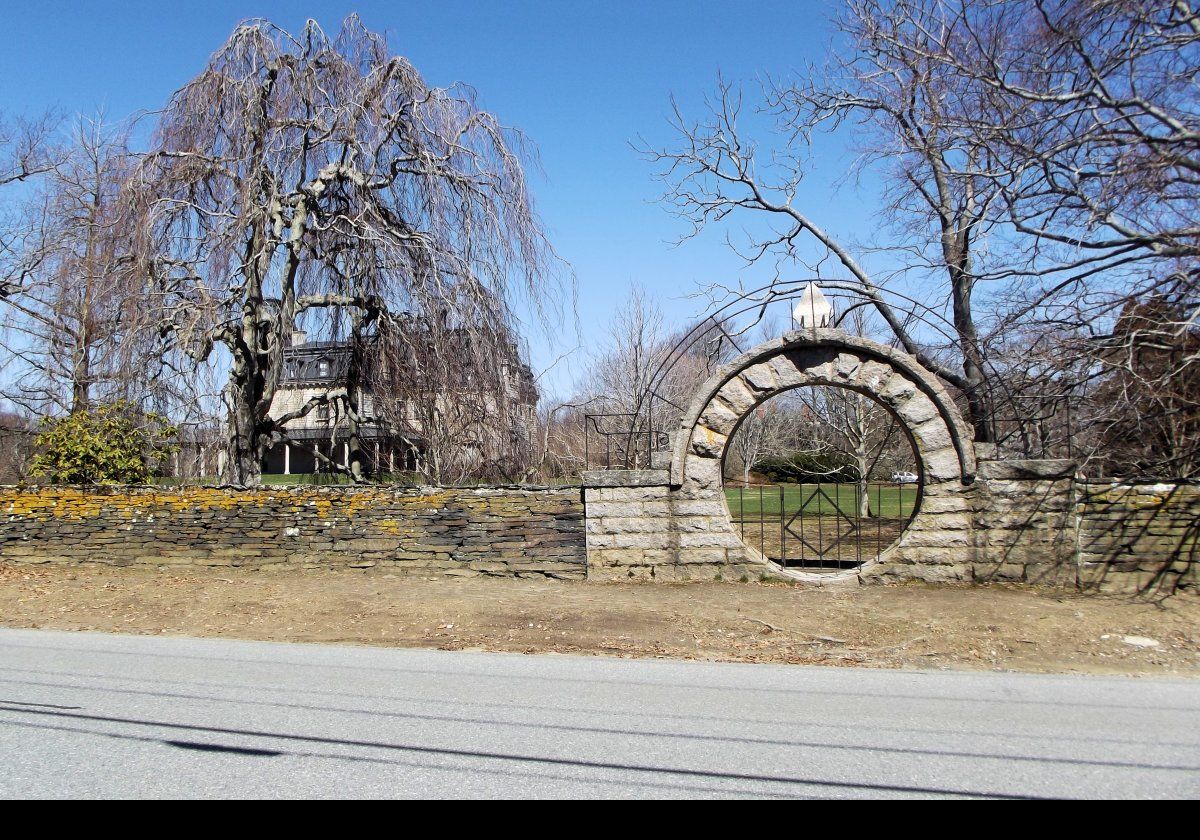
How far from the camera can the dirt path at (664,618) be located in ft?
26.7

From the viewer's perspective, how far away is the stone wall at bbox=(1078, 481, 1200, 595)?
976 cm

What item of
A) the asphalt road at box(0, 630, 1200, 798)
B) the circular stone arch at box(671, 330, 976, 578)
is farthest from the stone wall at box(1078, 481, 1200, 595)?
the asphalt road at box(0, 630, 1200, 798)

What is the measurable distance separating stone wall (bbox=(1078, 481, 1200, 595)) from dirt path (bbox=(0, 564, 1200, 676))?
1.21 ft

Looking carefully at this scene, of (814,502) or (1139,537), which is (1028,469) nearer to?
(1139,537)

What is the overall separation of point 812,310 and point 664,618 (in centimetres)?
427

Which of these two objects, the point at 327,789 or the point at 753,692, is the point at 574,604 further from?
the point at 327,789

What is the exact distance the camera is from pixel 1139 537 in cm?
988

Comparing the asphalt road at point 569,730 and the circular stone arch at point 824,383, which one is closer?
the asphalt road at point 569,730

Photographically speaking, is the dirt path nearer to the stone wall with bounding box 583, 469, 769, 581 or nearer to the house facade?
the stone wall with bounding box 583, 469, 769, 581

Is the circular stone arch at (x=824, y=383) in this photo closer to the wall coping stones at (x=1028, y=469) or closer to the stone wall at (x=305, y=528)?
the wall coping stones at (x=1028, y=469)

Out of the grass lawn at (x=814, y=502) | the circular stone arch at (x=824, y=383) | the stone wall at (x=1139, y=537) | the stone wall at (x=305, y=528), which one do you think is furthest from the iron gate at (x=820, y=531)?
the stone wall at (x=305, y=528)

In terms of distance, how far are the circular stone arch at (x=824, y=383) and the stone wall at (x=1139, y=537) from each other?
58.3 inches

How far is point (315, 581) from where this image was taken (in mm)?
11273
